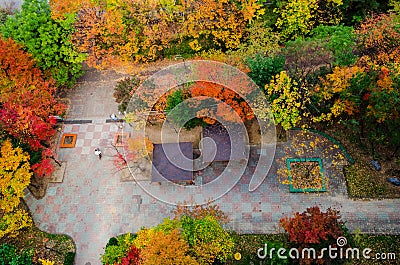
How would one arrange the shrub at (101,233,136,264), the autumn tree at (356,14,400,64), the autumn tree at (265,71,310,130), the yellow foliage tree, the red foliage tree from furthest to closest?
the autumn tree at (356,14,400,64) → the red foliage tree → the autumn tree at (265,71,310,130) → the yellow foliage tree → the shrub at (101,233,136,264)

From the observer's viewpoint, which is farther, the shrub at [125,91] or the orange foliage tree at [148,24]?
the orange foliage tree at [148,24]

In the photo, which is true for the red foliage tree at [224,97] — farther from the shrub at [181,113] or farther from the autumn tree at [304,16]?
the autumn tree at [304,16]

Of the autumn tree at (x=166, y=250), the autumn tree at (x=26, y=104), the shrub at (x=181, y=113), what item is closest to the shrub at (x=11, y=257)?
the autumn tree at (x=26, y=104)

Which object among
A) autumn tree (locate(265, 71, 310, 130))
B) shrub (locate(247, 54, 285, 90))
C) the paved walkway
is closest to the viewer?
autumn tree (locate(265, 71, 310, 130))

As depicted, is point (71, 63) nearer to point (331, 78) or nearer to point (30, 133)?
point (30, 133)

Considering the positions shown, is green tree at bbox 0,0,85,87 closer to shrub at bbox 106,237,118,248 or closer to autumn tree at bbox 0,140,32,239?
autumn tree at bbox 0,140,32,239

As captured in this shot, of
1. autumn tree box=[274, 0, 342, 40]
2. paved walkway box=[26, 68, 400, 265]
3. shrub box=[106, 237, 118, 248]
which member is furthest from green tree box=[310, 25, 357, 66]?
shrub box=[106, 237, 118, 248]

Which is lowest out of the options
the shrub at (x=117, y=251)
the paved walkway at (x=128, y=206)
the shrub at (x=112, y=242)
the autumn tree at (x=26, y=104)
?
the shrub at (x=117, y=251)
